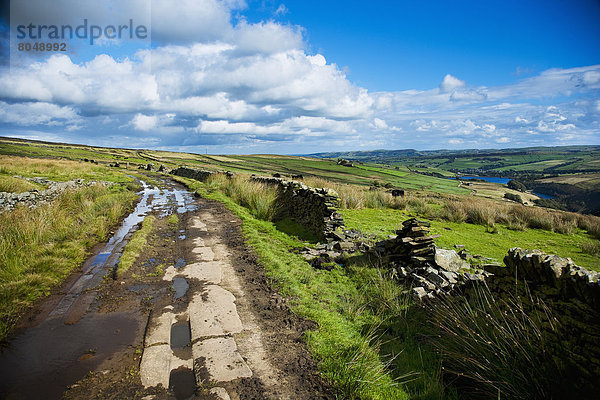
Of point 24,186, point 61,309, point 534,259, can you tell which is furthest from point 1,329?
point 24,186

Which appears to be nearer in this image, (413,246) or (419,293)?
(419,293)

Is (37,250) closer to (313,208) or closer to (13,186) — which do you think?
(313,208)

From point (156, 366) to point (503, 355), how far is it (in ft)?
16.4

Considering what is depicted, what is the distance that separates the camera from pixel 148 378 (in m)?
3.75

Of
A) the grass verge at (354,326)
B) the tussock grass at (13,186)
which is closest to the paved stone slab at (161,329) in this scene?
the grass verge at (354,326)

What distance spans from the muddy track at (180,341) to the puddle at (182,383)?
14mm

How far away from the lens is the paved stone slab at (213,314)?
4.86 m

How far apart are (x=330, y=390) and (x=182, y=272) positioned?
517 cm

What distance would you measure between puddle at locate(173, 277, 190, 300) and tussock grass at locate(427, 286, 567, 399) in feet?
17.5

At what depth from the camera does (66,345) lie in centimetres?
437

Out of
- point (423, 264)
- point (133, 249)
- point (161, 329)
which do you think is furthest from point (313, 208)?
point (161, 329)

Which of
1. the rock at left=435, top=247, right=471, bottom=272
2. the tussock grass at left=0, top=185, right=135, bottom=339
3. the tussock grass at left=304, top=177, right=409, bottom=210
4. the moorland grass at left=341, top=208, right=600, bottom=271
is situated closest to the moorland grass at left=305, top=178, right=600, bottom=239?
the tussock grass at left=304, top=177, right=409, bottom=210

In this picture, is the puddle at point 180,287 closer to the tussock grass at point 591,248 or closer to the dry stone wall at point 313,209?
the dry stone wall at point 313,209

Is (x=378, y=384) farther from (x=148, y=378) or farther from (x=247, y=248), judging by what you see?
(x=247, y=248)
